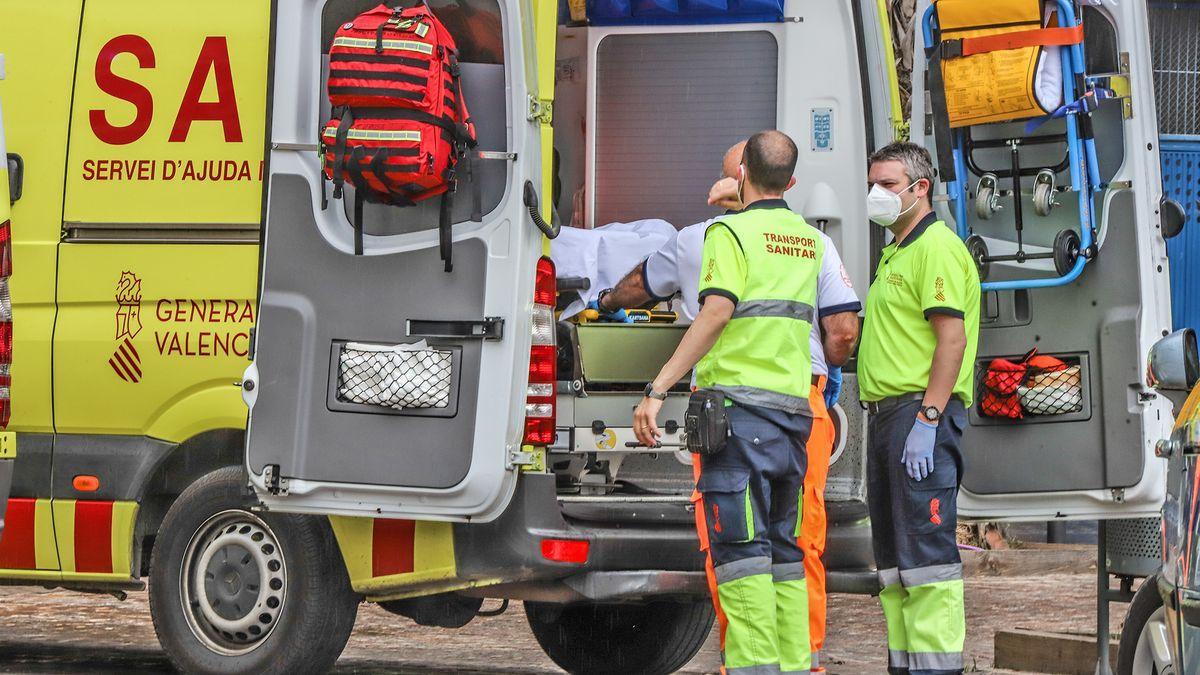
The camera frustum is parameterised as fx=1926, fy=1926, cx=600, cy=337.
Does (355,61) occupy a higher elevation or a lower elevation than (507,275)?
higher

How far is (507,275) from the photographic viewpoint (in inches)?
223

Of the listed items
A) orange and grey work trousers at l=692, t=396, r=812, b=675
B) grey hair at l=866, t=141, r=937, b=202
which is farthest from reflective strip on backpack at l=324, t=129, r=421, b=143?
grey hair at l=866, t=141, r=937, b=202

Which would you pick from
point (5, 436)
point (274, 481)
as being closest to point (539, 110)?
point (274, 481)

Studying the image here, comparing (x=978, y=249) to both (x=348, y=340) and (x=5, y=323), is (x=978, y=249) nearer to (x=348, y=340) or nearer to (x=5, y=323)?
(x=348, y=340)

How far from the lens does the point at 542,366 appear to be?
5.79 m

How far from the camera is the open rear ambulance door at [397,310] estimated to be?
5652 mm

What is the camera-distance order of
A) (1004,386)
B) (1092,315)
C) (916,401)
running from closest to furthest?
1. (916,401)
2. (1092,315)
3. (1004,386)

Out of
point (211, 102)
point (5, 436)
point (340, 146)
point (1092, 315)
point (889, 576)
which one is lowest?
point (889, 576)

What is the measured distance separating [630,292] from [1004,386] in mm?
1380

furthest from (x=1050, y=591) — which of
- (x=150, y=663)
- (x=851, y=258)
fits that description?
(x=150, y=663)

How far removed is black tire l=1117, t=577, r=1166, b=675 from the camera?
18.7ft

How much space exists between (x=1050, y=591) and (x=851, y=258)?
4143 millimetres

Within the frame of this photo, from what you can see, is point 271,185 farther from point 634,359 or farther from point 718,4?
point 718,4

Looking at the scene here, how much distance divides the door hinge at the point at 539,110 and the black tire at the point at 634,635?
7.62 feet
